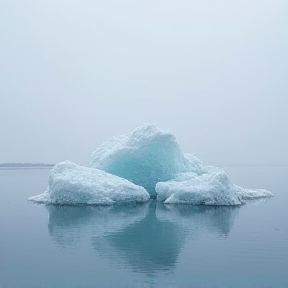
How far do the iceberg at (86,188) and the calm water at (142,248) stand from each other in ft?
6.72

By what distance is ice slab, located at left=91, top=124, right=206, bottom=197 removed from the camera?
82.1ft

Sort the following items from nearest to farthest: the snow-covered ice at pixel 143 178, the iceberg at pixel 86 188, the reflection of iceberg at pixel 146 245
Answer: the reflection of iceberg at pixel 146 245 → the iceberg at pixel 86 188 → the snow-covered ice at pixel 143 178

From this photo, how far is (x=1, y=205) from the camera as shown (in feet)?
73.0

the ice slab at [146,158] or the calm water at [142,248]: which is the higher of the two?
the ice slab at [146,158]

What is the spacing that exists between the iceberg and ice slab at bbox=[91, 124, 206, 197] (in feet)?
8.40

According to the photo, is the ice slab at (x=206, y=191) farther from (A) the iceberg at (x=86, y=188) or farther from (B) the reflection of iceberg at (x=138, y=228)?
(A) the iceberg at (x=86, y=188)

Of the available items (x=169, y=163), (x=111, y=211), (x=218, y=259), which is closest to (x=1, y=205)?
(x=111, y=211)

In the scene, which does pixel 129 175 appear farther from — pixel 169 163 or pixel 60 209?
pixel 60 209

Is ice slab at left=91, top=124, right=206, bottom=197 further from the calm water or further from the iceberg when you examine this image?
the calm water

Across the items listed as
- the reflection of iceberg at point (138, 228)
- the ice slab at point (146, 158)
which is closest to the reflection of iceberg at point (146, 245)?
the reflection of iceberg at point (138, 228)

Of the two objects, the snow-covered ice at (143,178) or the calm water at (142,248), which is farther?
the snow-covered ice at (143,178)

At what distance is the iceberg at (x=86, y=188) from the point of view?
21.5 metres

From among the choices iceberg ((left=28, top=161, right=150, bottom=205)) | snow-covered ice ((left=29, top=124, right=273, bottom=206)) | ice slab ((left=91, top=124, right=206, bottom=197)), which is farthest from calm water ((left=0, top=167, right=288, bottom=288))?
ice slab ((left=91, top=124, right=206, bottom=197))

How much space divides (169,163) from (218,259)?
51.5 ft
